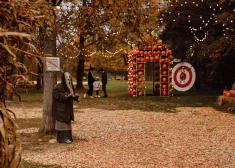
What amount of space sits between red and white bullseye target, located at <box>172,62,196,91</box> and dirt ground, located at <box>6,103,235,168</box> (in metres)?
7.68

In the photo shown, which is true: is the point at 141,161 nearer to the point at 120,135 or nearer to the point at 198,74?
the point at 120,135

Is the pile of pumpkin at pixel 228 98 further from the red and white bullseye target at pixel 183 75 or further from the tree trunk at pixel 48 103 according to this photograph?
the tree trunk at pixel 48 103

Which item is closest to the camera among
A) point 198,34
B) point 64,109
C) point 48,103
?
point 64,109

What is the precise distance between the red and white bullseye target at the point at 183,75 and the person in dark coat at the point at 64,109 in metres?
13.6

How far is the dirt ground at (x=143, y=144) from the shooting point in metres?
7.76

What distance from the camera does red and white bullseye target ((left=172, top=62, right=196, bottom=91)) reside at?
22766 mm

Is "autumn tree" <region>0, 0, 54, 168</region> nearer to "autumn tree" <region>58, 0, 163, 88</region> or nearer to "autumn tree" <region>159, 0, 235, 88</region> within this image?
"autumn tree" <region>58, 0, 163, 88</region>

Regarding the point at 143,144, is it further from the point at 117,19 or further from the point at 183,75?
the point at 183,75

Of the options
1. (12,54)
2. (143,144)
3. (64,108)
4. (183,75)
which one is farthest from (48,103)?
(183,75)

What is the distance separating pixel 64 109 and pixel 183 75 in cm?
1446

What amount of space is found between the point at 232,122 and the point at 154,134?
393 centimetres

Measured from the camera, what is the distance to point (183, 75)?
2328 centimetres

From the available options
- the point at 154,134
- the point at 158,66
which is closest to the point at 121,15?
the point at 154,134

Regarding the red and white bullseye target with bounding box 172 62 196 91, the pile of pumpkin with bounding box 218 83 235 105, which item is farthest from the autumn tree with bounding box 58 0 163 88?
the red and white bullseye target with bounding box 172 62 196 91
